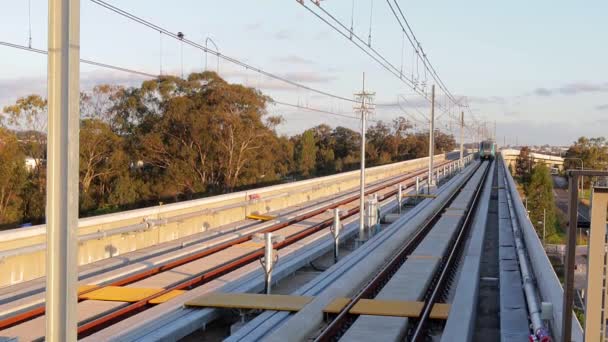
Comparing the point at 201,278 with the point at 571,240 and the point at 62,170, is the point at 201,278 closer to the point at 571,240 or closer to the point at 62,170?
the point at 62,170

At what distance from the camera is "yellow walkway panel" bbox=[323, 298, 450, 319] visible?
35.3 ft

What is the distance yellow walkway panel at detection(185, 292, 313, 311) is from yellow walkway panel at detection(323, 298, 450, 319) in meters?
0.54

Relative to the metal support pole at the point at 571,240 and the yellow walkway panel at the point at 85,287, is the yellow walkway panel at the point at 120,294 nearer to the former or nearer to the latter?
the yellow walkway panel at the point at 85,287

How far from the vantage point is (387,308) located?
11102mm

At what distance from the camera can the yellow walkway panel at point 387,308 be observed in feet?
35.3

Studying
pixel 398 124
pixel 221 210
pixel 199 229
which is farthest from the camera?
pixel 398 124

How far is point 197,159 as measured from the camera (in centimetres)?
4872

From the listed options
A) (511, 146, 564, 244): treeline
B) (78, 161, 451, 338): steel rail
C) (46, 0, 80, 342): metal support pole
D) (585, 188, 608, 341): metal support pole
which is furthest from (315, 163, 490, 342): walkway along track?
(511, 146, 564, 244): treeline

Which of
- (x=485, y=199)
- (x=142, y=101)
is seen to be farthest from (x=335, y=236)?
(x=142, y=101)

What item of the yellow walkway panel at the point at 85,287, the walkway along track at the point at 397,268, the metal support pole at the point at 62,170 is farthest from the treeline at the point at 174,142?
the metal support pole at the point at 62,170

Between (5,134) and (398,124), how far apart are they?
88.1 meters

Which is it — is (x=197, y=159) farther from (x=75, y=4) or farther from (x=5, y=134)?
(x=75, y=4)

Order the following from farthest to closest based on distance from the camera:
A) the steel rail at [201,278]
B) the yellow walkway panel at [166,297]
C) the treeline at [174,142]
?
1. the treeline at [174,142]
2. the yellow walkway panel at [166,297]
3. the steel rail at [201,278]

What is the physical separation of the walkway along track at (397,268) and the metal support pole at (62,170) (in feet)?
17.2
